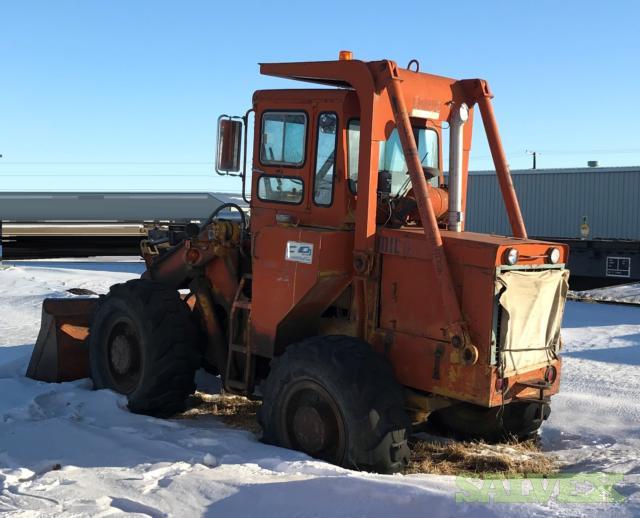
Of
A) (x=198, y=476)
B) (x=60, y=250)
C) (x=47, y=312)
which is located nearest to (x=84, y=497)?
(x=198, y=476)

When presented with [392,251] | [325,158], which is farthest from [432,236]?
[325,158]

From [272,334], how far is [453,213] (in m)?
1.70

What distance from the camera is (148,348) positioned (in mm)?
6738

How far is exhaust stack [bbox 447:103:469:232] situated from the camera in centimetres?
608

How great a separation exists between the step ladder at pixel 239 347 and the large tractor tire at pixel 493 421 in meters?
1.72

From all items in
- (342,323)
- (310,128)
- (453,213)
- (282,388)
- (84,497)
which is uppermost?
(310,128)

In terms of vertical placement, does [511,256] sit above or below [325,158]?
below

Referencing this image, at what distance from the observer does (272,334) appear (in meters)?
6.08

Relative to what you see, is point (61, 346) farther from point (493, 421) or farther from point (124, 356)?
point (493, 421)

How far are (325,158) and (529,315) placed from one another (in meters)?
1.96

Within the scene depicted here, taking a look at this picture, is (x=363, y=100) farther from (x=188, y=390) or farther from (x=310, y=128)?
(x=188, y=390)

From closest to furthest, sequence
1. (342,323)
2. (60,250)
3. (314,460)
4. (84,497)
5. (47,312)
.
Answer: (84,497) < (314,460) < (342,323) < (47,312) < (60,250)

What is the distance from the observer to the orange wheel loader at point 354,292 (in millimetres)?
5195

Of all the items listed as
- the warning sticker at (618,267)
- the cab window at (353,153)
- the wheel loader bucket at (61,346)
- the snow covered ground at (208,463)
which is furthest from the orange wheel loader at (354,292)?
the warning sticker at (618,267)
